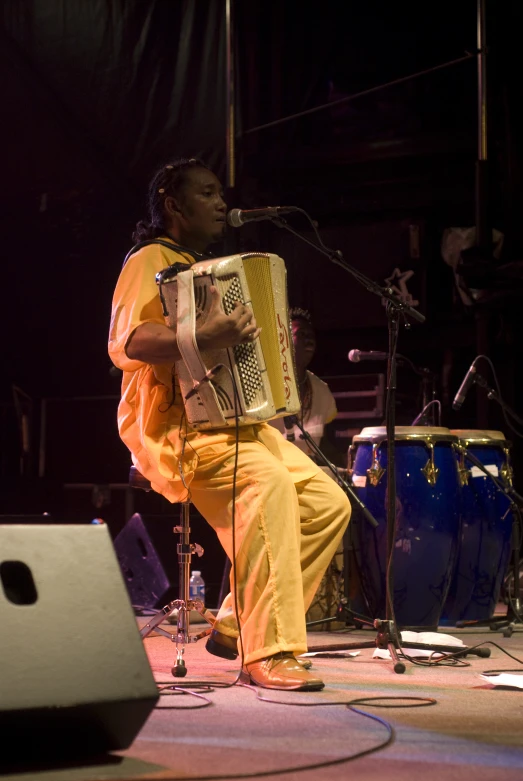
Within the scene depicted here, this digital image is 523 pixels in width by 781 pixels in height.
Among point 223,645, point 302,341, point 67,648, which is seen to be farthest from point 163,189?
point 302,341

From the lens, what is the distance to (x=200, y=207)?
380 cm

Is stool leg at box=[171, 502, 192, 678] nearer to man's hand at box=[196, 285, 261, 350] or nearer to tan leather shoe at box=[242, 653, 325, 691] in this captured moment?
tan leather shoe at box=[242, 653, 325, 691]

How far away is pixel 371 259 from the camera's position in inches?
324

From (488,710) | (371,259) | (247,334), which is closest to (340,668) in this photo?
(488,710)

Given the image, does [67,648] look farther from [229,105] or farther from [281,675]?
[229,105]

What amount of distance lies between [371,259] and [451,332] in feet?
3.07

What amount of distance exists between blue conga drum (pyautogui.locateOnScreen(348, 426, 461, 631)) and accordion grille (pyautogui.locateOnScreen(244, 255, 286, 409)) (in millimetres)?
1745

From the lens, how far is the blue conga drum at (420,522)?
5.06 m

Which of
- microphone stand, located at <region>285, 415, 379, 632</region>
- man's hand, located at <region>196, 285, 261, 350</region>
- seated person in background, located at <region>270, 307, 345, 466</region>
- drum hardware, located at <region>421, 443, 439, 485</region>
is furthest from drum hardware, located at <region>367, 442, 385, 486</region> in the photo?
man's hand, located at <region>196, 285, 261, 350</region>

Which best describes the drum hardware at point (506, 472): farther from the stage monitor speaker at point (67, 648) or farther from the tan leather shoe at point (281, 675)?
the stage monitor speaker at point (67, 648)

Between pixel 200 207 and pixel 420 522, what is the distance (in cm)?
219

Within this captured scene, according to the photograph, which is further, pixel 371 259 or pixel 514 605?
pixel 371 259

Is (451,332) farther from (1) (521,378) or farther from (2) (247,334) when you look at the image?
(2) (247,334)

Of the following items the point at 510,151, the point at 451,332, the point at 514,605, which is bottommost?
the point at 514,605
